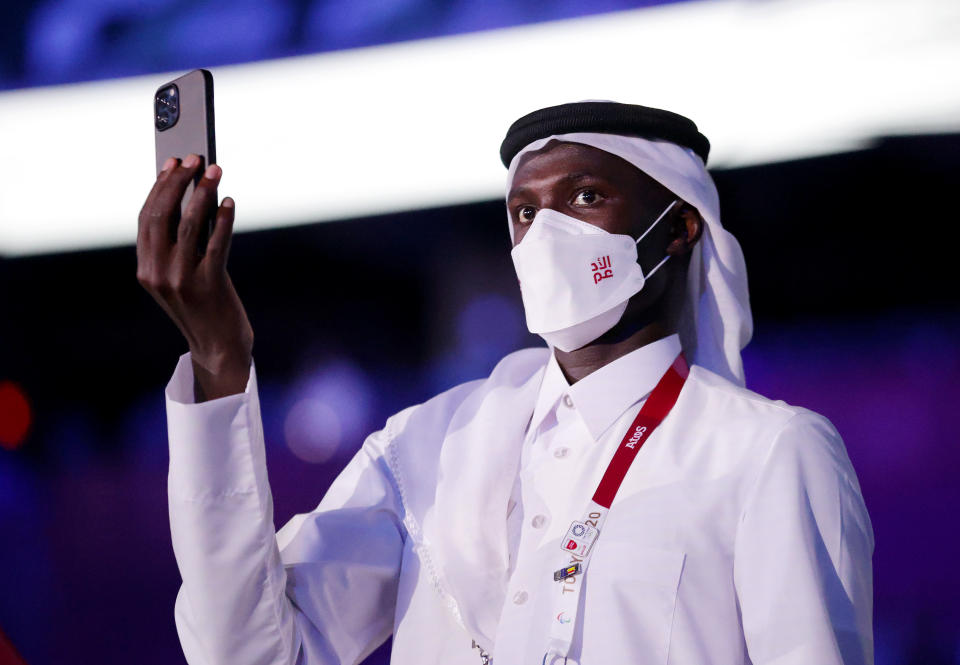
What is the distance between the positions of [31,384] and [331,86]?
4.45ft

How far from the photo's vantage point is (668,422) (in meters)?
1.75

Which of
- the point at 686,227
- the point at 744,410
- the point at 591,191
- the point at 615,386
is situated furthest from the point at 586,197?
the point at 744,410

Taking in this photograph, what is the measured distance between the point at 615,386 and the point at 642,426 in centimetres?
10

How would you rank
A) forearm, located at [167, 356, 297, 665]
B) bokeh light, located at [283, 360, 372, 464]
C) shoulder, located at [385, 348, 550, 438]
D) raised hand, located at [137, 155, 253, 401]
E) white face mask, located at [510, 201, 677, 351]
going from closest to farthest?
raised hand, located at [137, 155, 253, 401] → forearm, located at [167, 356, 297, 665] → white face mask, located at [510, 201, 677, 351] → shoulder, located at [385, 348, 550, 438] → bokeh light, located at [283, 360, 372, 464]

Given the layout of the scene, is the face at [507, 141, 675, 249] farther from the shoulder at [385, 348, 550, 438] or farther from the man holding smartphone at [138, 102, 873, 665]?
the shoulder at [385, 348, 550, 438]

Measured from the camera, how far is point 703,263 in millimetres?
2002

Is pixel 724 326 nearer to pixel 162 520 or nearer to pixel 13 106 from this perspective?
pixel 162 520

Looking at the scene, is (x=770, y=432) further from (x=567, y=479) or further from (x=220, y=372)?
(x=220, y=372)

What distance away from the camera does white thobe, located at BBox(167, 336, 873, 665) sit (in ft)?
4.96

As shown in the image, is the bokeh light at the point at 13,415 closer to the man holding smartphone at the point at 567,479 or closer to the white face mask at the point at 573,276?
the man holding smartphone at the point at 567,479

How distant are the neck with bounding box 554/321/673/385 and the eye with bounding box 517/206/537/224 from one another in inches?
10.3

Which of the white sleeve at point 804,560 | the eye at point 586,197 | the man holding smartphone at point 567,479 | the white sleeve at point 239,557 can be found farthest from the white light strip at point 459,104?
the white sleeve at point 239,557

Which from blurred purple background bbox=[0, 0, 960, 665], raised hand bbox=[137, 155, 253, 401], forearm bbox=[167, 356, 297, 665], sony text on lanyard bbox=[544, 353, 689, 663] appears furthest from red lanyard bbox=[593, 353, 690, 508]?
blurred purple background bbox=[0, 0, 960, 665]

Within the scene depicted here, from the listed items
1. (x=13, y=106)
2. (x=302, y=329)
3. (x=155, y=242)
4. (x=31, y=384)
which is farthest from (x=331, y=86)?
(x=155, y=242)
